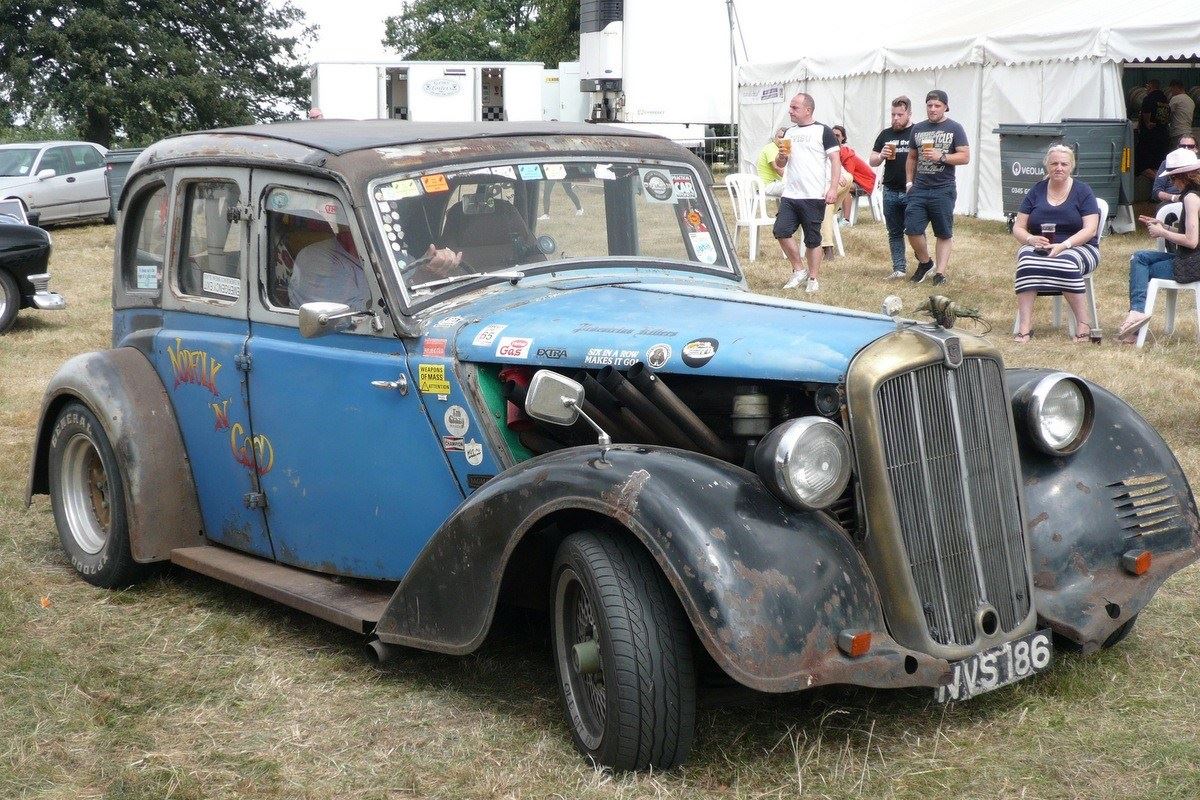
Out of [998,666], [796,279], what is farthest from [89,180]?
[998,666]

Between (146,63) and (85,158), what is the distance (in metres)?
15.2

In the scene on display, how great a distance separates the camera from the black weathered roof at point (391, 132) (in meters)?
4.50

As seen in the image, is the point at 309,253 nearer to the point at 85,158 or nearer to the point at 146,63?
the point at 85,158

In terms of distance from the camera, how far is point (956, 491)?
11.6ft

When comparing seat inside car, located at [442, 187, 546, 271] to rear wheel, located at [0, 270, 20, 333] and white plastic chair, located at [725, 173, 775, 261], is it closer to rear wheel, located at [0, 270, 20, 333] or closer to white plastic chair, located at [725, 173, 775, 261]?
rear wheel, located at [0, 270, 20, 333]

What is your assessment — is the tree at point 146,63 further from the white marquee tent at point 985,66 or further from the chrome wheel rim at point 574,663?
the chrome wheel rim at point 574,663

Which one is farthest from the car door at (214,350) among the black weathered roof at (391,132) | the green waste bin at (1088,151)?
the green waste bin at (1088,151)

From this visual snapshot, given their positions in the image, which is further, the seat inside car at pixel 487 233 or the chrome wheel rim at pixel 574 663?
the seat inside car at pixel 487 233

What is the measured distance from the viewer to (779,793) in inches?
131

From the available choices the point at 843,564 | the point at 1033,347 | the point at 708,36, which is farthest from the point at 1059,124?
the point at 843,564

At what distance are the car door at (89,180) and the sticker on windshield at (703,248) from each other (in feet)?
62.2

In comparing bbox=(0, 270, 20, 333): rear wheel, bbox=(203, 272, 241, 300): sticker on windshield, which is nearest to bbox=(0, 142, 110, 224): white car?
bbox=(0, 270, 20, 333): rear wheel

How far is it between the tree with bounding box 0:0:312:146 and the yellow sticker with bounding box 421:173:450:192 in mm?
32796

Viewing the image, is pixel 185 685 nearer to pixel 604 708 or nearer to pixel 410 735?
pixel 410 735
